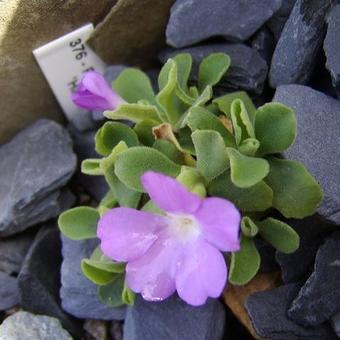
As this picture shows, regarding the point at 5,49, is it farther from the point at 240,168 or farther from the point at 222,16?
→ the point at 240,168

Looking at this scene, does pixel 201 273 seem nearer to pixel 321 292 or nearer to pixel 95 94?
pixel 321 292

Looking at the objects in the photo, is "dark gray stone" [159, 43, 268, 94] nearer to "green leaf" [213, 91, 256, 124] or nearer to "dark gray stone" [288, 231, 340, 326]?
"green leaf" [213, 91, 256, 124]

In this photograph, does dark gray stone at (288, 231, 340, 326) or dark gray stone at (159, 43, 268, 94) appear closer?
dark gray stone at (288, 231, 340, 326)

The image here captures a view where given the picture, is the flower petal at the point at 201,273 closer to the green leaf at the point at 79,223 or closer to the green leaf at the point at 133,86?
the green leaf at the point at 79,223

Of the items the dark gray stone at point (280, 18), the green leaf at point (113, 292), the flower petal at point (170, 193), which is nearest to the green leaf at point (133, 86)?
the dark gray stone at point (280, 18)

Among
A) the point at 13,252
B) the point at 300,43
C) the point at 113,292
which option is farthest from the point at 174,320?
the point at 300,43

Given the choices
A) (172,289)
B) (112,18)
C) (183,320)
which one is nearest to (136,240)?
(172,289)

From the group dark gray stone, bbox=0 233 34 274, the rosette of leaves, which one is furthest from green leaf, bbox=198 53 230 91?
dark gray stone, bbox=0 233 34 274
